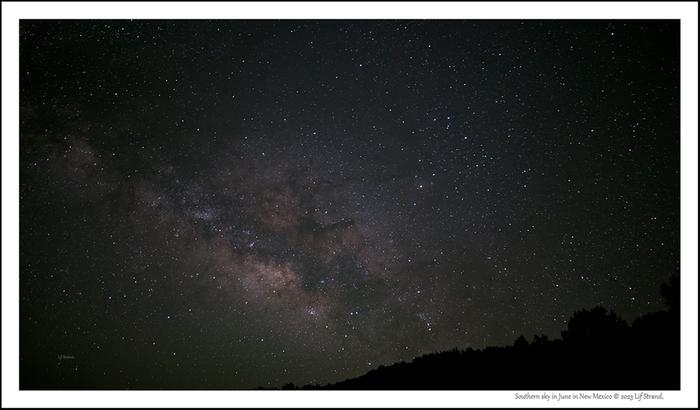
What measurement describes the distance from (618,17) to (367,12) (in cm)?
360

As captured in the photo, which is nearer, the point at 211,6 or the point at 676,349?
the point at 211,6

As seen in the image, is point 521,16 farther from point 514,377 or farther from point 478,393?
point 514,377

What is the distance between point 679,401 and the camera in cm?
469

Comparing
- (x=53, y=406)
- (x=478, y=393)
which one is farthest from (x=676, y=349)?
(x=53, y=406)

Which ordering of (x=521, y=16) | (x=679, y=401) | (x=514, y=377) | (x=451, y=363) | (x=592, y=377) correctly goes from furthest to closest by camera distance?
(x=451, y=363)
(x=514, y=377)
(x=592, y=377)
(x=521, y=16)
(x=679, y=401)

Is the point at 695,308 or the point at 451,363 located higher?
the point at 695,308

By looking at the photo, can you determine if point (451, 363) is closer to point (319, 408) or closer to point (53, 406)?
point (319, 408)

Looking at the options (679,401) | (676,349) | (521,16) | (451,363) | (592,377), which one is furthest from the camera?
(451,363)

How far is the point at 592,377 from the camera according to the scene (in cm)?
644

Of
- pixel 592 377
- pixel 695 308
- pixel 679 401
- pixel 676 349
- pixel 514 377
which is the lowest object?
pixel 514 377

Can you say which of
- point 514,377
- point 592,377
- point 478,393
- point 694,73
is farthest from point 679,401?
point 694,73

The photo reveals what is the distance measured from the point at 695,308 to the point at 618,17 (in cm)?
423

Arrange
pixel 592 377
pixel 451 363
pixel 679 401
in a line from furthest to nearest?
pixel 451 363 < pixel 592 377 < pixel 679 401

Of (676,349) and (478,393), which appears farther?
(676,349)
